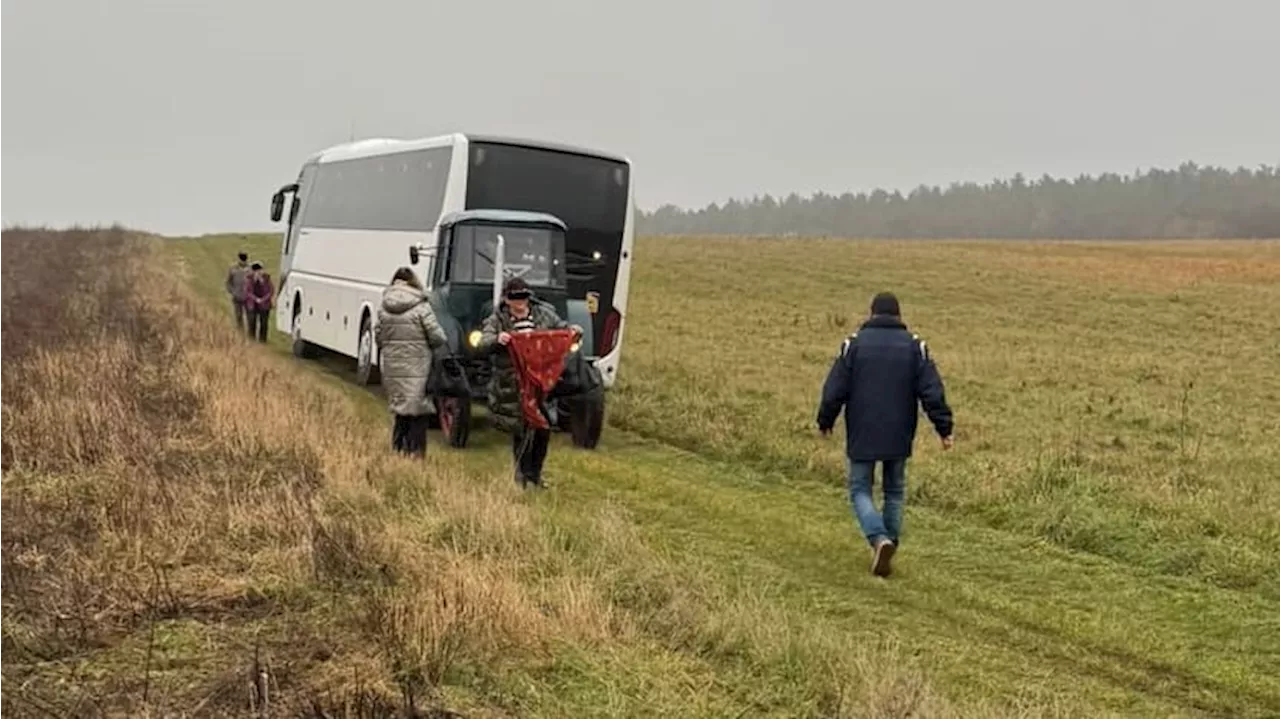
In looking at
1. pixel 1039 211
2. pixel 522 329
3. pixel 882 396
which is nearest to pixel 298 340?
pixel 522 329

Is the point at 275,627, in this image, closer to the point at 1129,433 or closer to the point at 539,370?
the point at 539,370

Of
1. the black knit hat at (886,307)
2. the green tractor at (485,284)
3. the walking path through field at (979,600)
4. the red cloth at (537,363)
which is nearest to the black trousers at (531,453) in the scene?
the red cloth at (537,363)

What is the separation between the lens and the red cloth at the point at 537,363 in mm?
10156

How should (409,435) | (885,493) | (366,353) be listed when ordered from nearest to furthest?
(885,493)
(409,435)
(366,353)

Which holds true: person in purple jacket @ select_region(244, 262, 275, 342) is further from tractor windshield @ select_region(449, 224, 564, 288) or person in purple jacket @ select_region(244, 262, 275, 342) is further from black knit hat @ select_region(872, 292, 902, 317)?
black knit hat @ select_region(872, 292, 902, 317)

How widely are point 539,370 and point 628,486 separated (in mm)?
1900

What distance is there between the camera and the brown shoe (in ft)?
28.1

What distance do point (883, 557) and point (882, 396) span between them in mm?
1116

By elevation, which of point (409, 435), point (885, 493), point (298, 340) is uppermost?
point (885, 493)

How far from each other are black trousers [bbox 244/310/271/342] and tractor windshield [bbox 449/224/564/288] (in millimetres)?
11555

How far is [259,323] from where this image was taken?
84.0 feet

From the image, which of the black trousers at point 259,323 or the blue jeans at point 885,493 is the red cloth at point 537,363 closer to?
the blue jeans at point 885,493

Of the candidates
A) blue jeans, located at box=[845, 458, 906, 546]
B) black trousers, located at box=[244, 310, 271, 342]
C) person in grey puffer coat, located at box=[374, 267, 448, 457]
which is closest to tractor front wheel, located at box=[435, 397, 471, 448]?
person in grey puffer coat, located at box=[374, 267, 448, 457]

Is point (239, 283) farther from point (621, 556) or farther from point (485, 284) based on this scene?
point (621, 556)
